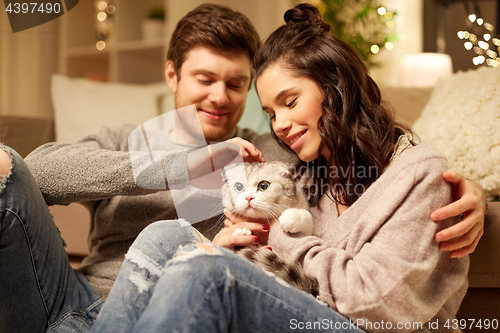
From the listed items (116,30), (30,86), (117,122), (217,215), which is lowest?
(217,215)

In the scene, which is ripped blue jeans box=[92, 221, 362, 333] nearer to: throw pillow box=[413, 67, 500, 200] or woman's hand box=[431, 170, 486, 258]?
woman's hand box=[431, 170, 486, 258]

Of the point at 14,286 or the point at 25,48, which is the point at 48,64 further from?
the point at 14,286

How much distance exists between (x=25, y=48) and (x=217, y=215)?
4.48 feet

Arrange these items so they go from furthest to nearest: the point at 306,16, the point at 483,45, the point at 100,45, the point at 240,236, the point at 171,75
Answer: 1. the point at 100,45
2. the point at 171,75
3. the point at 483,45
4. the point at 306,16
5. the point at 240,236

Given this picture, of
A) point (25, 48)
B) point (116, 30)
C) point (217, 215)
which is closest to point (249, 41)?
point (217, 215)

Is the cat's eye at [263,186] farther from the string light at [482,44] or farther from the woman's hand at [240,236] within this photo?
the string light at [482,44]

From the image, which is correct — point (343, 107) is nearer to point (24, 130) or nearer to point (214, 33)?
point (214, 33)

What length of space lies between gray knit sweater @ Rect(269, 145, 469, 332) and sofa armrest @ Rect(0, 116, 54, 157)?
975 millimetres

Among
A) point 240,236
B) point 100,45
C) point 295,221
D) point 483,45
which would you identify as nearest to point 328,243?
point 295,221

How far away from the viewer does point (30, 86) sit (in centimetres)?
184

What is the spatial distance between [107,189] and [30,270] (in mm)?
236

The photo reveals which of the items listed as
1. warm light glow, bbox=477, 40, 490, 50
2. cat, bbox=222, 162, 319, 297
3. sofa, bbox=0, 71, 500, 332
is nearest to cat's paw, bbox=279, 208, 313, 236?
cat, bbox=222, 162, 319, 297

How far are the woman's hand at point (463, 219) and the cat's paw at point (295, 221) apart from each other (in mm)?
261

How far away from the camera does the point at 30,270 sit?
0.76 meters
